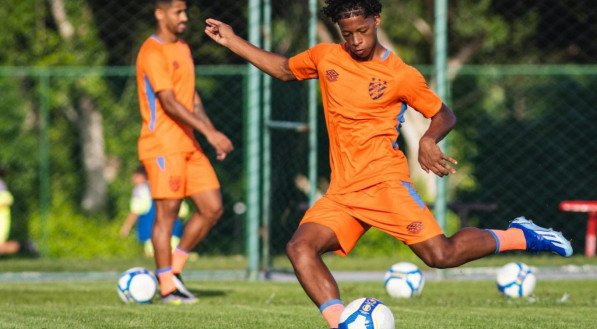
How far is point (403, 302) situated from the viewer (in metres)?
9.38

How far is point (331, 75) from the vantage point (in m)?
6.95

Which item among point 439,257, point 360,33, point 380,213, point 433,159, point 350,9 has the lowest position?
point 439,257

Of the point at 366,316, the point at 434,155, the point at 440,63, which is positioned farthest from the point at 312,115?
the point at 366,316

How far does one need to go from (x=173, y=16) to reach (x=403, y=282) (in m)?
2.67

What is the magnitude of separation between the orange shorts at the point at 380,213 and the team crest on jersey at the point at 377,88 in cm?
48

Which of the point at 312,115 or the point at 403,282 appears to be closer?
the point at 403,282

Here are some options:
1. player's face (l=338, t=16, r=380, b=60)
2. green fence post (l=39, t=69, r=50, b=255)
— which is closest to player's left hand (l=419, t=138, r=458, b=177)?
player's face (l=338, t=16, r=380, b=60)

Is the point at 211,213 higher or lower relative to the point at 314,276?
higher

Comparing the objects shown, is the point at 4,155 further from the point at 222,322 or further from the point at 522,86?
the point at 222,322

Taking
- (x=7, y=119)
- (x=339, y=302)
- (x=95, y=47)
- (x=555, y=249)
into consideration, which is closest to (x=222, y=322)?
(x=339, y=302)

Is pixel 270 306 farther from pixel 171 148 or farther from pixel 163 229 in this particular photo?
pixel 171 148

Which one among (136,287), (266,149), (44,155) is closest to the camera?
(136,287)

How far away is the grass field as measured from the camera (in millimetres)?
7652

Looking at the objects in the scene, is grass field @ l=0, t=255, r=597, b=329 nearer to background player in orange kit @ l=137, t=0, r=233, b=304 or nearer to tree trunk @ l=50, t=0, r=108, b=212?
background player in orange kit @ l=137, t=0, r=233, b=304
